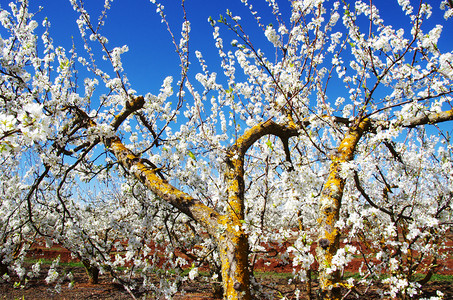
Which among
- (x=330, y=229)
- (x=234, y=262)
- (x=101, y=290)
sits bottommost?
(x=101, y=290)

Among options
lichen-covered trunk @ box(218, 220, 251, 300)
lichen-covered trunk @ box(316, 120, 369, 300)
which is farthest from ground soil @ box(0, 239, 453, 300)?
lichen-covered trunk @ box(218, 220, 251, 300)

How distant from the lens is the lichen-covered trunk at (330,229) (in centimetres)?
212

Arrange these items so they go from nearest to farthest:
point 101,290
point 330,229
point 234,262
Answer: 1. point 234,262
2. point 330,229
3. point 101,290

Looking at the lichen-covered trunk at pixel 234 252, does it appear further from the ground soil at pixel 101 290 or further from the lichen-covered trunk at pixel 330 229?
the ground soil at pixel 101 290

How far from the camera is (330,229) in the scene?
7.43ft

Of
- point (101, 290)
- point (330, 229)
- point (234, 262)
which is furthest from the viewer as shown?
point (101, 290)

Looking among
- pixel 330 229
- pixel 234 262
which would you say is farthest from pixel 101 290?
pixel 330 229

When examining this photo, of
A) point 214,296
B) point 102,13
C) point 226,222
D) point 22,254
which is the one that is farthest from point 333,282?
point 22,254

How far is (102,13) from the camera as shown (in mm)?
3480

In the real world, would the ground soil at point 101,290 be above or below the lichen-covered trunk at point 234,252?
below

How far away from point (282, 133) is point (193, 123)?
2.21 meters

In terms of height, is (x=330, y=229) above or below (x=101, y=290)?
above

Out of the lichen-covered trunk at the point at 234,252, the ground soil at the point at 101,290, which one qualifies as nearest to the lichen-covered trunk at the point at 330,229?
the lichen-covered trunk at the point at 234,252

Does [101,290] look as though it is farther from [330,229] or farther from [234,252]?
[330,229]
